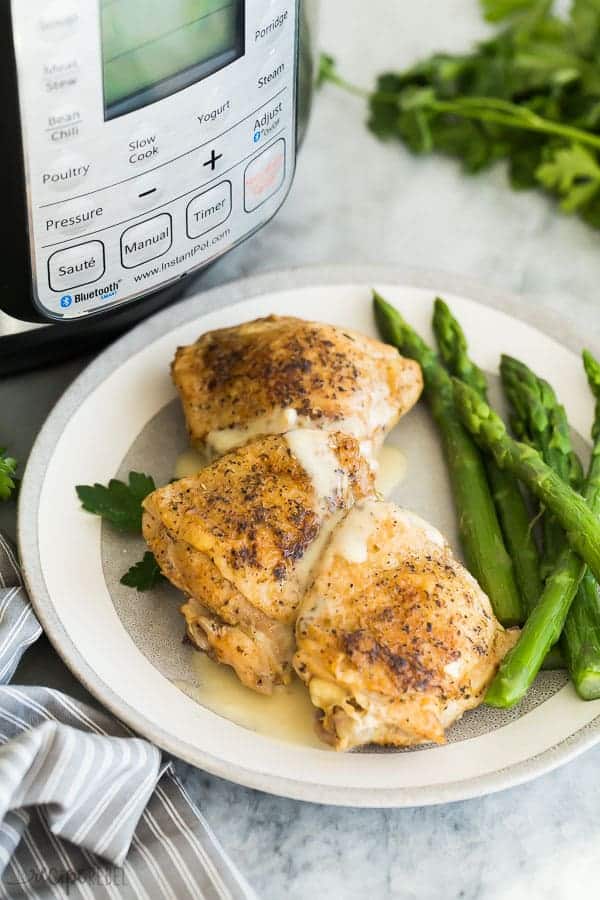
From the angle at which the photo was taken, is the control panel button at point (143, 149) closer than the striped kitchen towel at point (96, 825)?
No

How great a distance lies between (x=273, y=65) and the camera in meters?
1.74

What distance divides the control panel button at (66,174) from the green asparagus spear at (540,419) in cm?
79

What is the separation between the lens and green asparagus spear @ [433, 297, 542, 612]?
174cm

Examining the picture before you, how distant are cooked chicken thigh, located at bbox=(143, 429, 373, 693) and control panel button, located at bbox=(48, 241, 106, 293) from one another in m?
0.34

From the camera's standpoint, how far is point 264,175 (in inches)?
73.6

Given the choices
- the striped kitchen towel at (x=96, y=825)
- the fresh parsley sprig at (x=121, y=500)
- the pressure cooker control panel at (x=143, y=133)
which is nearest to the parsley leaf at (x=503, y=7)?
the pressure cooker control panel at (x=143, y=133)

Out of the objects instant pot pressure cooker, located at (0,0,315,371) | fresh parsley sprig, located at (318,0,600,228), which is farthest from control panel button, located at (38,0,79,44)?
fresh parsley sprig, located at (318,0,600,228)

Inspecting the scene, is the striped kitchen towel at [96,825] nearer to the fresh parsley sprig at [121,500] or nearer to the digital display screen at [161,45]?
the fresh parsley sprig at [121,500]

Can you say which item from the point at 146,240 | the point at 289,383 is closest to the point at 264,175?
the point at 146,240

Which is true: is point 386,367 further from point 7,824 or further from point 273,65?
point 7,824

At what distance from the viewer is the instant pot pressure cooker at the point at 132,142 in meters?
1.50

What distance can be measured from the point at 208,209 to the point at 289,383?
295 millimetres

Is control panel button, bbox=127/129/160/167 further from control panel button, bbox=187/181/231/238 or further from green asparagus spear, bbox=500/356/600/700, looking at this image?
green asparagus spear, bbox=500/356/600/700

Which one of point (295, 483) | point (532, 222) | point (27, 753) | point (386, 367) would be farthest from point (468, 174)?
point (27, 753)
